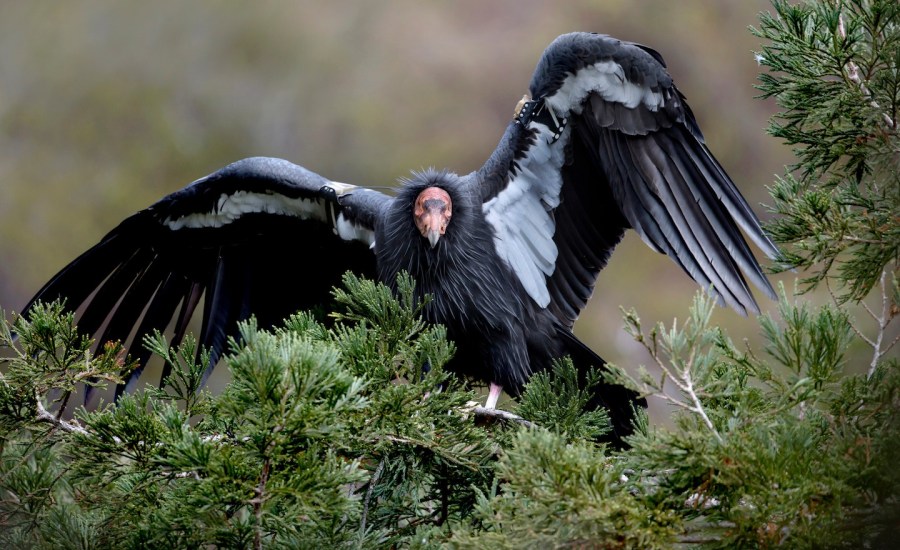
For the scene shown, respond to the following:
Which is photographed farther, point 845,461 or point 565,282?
point 565,282

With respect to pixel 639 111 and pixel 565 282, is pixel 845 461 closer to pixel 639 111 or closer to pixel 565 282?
pixel 639 111

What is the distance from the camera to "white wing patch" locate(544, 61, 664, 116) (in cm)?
370

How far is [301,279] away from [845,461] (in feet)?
10.3

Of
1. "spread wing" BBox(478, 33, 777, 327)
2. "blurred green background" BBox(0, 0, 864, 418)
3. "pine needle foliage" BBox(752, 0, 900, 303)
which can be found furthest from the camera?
"blurred green background" BBox(0, 0, 864, 418)

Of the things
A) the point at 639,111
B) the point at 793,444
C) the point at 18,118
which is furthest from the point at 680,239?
the point at 18,118

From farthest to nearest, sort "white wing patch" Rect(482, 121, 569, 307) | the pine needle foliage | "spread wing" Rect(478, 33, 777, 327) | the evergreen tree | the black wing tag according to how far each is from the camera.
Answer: "white wing patch" Rect(482, 121, 569, 307)
the black wing tag
"spread wing" Rect(478, 33, 777, 327)
the pine needle foliage
the evergreen tree

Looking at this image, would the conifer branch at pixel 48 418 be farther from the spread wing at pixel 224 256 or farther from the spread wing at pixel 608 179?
the spread wing at pixel 608 179

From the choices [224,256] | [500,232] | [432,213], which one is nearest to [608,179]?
[500,232]

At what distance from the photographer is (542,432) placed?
6.58 ft

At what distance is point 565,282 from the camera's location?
4.29 meters

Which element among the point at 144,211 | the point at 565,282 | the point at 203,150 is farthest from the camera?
the point at 203,150

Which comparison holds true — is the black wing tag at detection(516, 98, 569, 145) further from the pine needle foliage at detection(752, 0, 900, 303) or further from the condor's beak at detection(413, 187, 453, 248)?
the pine needle foliage at detection(752, 0, 900, 303)

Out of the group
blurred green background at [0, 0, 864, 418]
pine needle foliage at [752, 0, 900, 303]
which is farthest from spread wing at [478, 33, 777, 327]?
blurred green background at [0, 0, 864, 418]

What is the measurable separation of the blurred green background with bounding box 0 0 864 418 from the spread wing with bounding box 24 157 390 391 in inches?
422
